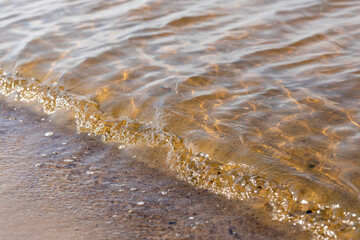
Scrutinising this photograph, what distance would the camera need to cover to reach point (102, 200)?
9.82 feet

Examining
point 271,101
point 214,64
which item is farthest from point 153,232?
point 214,64

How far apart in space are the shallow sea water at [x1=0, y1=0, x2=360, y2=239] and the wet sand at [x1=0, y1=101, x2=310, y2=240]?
15 centimetres

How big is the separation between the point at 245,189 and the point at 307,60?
228cm

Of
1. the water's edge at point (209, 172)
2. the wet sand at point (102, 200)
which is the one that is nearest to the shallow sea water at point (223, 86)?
the water's edge at point (209, 172)

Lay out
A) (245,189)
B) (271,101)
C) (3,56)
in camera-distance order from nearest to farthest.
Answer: (245,189) → (271,101) → (3,56)

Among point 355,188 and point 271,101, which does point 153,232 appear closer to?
point 355,188

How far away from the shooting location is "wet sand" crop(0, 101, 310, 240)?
265 centimetres

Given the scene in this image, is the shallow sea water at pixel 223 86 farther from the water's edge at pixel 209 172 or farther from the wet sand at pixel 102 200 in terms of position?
the wet sand at pixel 102 200

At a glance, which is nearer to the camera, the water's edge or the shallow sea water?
the water's edge

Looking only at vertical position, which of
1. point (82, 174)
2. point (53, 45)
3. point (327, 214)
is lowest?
point (327, 214)

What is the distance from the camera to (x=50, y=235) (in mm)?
2637

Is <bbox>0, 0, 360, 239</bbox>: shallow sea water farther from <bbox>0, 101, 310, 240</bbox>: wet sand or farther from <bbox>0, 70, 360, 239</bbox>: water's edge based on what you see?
<bbox>0, 101, 310, 240</bbox>: wet sand

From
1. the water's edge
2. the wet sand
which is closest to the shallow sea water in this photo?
the water's edge

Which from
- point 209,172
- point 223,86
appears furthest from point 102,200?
point 223,86
